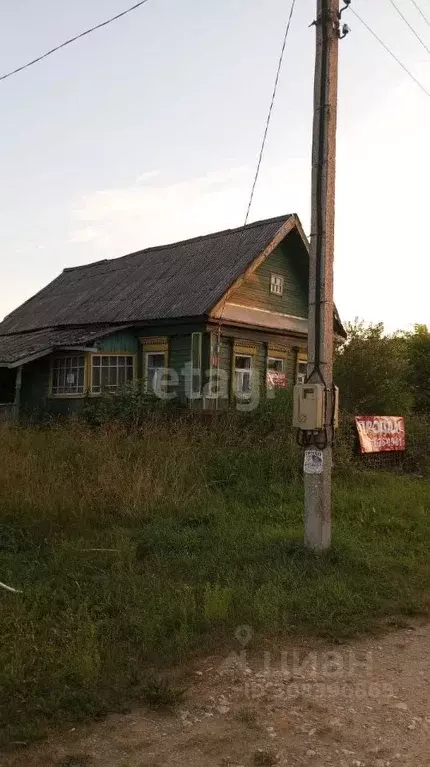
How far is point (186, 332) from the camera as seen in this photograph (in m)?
18.0

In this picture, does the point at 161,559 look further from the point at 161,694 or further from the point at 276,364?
the point at 276,364

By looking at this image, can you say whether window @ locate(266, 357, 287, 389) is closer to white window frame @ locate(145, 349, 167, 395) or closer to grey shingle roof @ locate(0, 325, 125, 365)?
white window frame @ locate(145, 349, 167, 395)

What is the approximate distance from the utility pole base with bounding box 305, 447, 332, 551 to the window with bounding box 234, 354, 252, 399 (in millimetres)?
12384

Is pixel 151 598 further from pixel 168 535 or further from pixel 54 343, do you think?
pixel 54 343

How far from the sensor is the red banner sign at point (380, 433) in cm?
1168

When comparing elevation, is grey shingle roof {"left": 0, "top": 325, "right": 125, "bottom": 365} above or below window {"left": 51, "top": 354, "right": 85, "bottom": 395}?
above

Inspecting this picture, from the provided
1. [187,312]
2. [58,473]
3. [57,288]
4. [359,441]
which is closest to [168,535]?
[58,473]

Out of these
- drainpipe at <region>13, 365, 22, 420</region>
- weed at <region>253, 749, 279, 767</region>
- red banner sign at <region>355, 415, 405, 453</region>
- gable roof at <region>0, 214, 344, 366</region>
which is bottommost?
weed at <region>253, 749, 279, 767</region>

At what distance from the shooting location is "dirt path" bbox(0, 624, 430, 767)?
10.6 feet

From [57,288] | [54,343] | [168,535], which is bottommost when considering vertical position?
[168,535]

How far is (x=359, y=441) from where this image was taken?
38.0 ft

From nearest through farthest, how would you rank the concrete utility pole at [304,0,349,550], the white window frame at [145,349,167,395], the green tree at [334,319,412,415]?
the concrete utility pole at [304,0,349,550], the green tree at [334,319,412,415], the white window frame at [145,349,167,395]

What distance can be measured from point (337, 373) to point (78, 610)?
13.7 meters
